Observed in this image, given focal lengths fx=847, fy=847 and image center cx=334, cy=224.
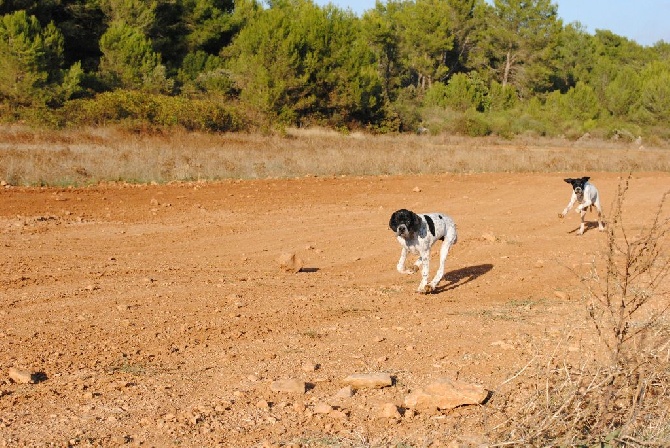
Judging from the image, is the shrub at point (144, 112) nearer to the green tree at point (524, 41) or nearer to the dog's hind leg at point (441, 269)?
the dog's hind leg at point (441, 269)

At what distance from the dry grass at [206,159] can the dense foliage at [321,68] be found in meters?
5.79

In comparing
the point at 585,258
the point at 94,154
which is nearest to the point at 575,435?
the point at 585,258

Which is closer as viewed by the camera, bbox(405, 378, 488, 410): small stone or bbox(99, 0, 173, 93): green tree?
bbox(405, 378, 488, 410): small stone

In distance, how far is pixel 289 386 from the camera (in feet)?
21.0

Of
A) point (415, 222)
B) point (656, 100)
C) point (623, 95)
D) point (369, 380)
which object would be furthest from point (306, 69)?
point (369, 380)

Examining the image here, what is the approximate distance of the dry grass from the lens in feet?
71.7

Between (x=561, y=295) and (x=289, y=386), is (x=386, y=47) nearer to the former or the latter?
(x=561, y=295)

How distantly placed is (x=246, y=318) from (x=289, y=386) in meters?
2.42

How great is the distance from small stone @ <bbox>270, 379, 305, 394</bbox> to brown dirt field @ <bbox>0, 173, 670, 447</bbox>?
1.7 inches

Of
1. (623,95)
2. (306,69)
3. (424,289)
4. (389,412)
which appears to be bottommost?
(424,289)

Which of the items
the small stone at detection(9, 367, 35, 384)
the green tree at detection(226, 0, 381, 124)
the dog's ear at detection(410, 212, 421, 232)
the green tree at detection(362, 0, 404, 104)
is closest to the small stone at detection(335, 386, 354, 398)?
the small stone at detection(9, 367, 35, 384)

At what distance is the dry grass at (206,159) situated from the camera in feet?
71.7

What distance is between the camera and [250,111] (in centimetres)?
4569

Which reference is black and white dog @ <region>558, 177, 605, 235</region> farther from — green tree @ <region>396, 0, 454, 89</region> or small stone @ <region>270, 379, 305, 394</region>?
green tree @ <region>396, 0, 454, 89</region>
